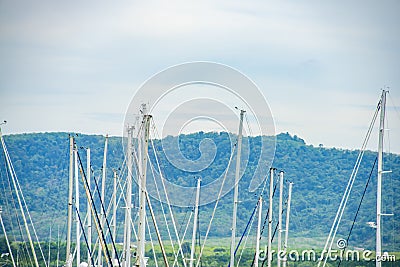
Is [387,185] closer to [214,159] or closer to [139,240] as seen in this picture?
[214,159]

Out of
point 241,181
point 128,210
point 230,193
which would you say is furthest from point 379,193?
point 230,193

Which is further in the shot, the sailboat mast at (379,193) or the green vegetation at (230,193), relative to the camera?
the green vegetation at (230,193)

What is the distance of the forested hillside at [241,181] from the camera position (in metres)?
35.2

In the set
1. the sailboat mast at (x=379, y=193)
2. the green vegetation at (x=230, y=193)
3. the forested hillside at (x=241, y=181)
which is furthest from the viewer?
the forested hillside at (x=241, y=181)

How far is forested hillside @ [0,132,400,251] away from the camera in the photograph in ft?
115

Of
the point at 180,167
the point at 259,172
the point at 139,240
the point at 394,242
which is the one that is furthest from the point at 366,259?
the point at 139,240

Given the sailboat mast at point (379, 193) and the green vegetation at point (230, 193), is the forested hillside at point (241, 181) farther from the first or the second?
the sailboat mast at point (379, 193)

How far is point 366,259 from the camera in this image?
106 ft

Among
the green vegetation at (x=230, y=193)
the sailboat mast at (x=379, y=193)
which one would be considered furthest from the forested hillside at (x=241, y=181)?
the sailboat mast at (x=379, y=193)

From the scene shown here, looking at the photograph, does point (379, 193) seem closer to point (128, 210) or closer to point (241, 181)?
point (128, 210)

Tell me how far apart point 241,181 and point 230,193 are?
17.1 ft

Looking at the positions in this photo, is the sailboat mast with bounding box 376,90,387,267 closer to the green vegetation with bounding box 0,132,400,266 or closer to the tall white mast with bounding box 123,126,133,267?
the tall white mast with bounding box 123,126,133,267

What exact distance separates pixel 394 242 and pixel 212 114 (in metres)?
11.6

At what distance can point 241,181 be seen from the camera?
36562mm
